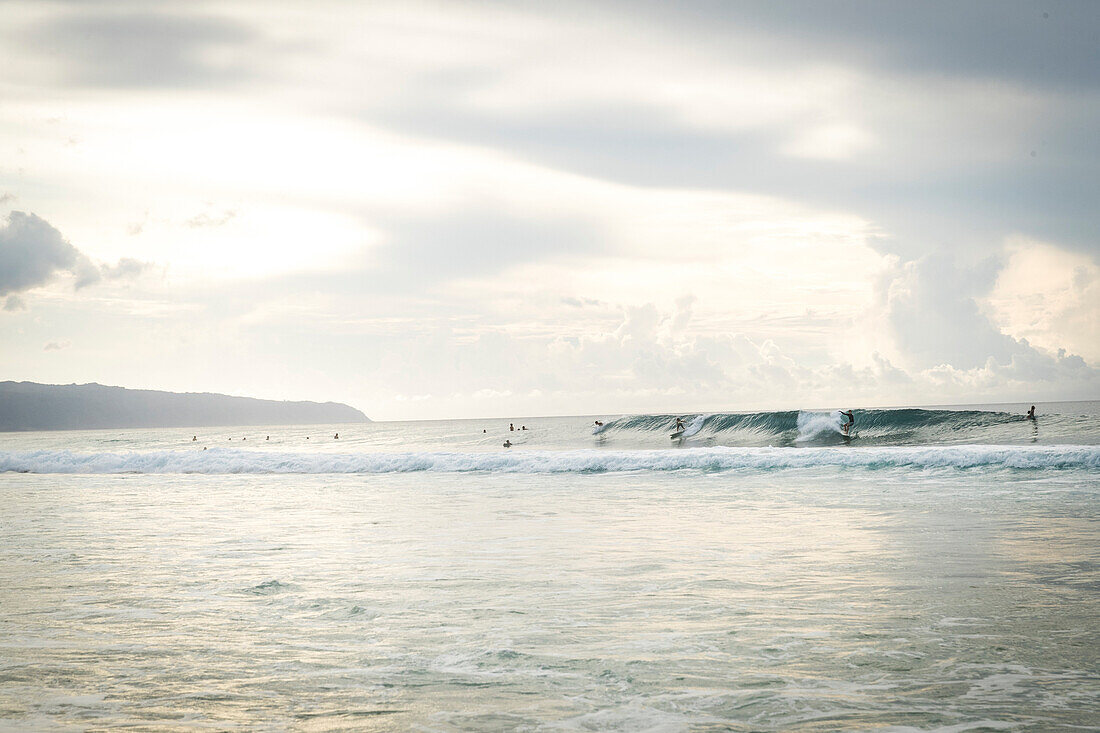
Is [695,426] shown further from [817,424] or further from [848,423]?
[848,423]

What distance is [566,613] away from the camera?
7.79m

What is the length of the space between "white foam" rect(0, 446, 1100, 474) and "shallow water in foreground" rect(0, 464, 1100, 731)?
1046cm

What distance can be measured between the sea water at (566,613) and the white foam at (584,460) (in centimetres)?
645

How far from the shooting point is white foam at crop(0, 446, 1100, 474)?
25.4 m

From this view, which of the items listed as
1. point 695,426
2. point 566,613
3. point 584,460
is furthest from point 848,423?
point 566,613

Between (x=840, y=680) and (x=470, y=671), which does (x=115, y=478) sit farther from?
(x=840, y=680)

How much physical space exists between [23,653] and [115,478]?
29900mm

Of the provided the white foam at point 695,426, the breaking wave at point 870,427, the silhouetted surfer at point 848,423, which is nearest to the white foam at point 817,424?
the breaking wave at point 870,427

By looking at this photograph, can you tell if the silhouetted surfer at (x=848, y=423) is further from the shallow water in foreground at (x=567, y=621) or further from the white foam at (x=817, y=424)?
the shallow water in foreground at (x=567, y=621)

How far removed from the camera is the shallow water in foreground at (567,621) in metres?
5.12

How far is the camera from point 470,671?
19.6 feet

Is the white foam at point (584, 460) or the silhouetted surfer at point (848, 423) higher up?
the silhouetted surfer at point (848, 423)

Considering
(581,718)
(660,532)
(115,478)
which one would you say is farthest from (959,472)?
(115,478)

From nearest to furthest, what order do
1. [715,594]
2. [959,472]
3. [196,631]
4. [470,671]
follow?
[470,671], [196,631], [715,594], [959,472]
